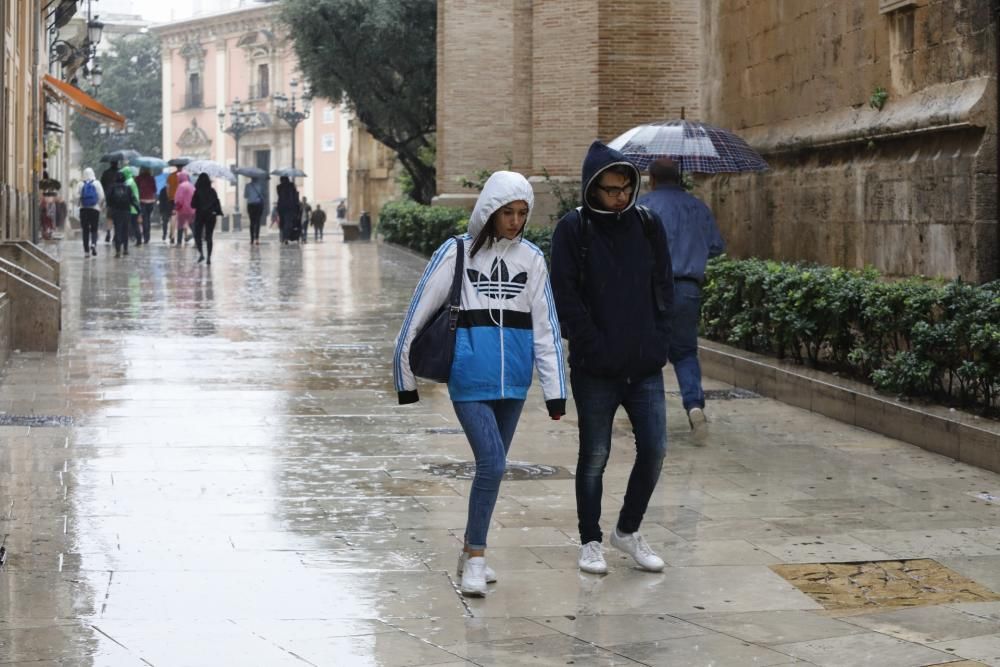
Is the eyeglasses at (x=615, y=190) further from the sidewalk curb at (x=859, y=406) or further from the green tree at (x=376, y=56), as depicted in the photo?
the green tree at (x=376, y=56)

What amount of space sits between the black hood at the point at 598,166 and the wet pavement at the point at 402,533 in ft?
4.57

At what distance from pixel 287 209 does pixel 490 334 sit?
36.4 m

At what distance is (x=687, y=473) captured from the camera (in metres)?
8.55

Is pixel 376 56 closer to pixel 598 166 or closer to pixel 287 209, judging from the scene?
pixel 287 209

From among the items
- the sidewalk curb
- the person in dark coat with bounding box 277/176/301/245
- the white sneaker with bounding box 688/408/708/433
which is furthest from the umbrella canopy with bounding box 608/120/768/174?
the person in dark coat with bounding box 277/176/301/245

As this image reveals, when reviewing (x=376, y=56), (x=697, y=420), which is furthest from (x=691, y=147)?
(x=376, y=56)

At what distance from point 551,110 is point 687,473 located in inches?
649

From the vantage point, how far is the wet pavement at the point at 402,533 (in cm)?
528

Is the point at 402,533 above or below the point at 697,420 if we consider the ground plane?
below

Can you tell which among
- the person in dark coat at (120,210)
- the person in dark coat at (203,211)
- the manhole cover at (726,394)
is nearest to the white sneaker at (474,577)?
the manhole cover at (726,394)

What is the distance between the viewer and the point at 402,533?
6938 millimetres

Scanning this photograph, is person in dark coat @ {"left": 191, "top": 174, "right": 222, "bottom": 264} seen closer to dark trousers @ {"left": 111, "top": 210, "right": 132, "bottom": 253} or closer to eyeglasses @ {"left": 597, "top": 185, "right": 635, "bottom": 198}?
dark trousers @ {"left": 111, "top": 210, "right": 132, "bottom": 253}

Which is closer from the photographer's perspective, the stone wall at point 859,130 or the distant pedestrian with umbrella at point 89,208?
the stone wall at point 859,130

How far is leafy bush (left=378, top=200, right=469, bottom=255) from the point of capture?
30.2 m
